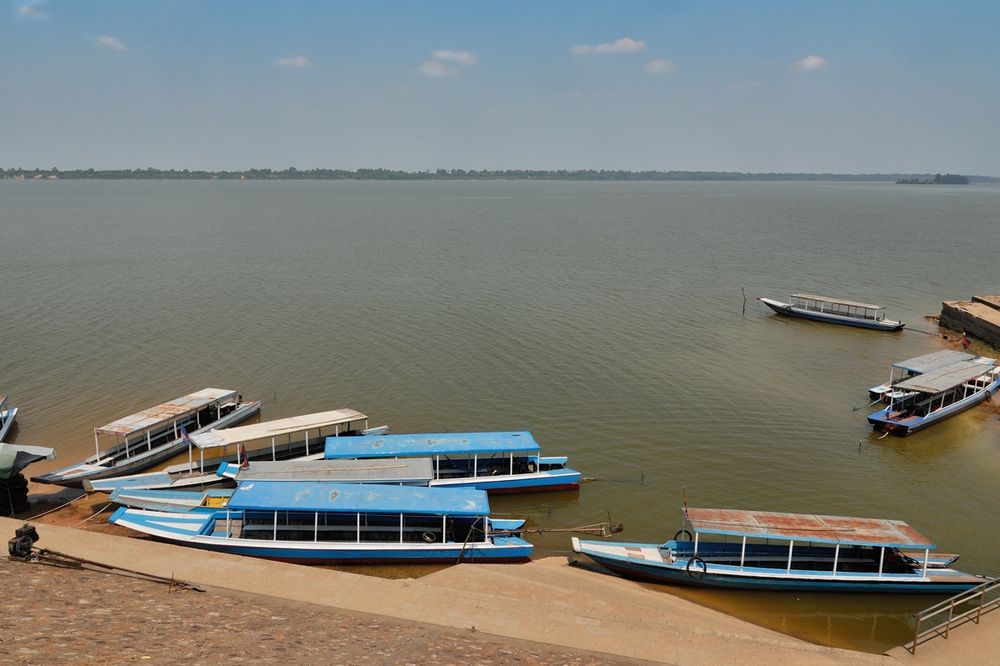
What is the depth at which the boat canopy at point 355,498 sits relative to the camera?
21406mm

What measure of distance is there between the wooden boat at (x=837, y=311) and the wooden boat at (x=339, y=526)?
4155 centimetres

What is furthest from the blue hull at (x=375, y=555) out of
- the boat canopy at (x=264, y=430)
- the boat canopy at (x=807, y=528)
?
the boat canopy at (x=807, y=528)

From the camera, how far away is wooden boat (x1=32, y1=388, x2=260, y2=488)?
25969mm

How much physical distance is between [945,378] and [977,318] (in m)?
18.9

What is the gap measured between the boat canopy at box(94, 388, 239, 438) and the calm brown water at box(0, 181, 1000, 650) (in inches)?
136

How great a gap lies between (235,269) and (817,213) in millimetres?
155572

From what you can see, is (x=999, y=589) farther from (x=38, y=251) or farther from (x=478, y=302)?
(x=38, y=251)

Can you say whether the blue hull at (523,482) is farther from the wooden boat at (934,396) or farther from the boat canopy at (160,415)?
the wooden boat at (934,396)

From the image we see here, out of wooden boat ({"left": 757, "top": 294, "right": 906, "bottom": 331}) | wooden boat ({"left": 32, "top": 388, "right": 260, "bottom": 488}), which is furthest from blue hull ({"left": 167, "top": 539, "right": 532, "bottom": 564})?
wooden boat ({"left": 757, "top": 294, "right": 906, "bottom": 331})

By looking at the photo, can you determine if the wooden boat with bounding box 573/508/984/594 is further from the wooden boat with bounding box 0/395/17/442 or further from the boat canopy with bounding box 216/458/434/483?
the wooden boat with bounding box 0/395/17/442

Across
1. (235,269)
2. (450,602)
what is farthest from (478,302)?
(450,602)

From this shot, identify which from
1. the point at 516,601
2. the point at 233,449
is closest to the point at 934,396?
the point at 516,601

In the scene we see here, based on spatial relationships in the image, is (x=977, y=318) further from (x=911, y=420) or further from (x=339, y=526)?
(x=339, y=526)

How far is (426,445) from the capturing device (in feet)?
86.7
